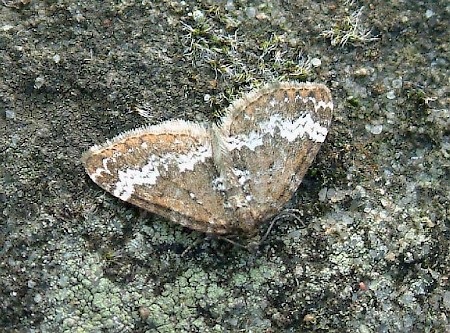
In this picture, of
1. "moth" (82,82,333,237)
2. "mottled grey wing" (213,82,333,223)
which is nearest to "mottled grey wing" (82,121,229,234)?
A: "moth" (82,82,333,237)

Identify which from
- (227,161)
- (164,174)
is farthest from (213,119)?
(164,174)

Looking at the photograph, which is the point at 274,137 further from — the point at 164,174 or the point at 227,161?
the point at 164,174

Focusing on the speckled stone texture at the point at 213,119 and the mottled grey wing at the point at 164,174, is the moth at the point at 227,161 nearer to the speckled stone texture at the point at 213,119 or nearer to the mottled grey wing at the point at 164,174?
the mottled grey wing at the point at 164,174

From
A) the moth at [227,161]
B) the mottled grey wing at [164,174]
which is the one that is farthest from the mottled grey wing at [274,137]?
the mottled grey wing at [164,174]

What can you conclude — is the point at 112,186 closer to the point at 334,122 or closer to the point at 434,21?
the point at 334,122

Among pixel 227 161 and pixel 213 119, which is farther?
pixel 213 119

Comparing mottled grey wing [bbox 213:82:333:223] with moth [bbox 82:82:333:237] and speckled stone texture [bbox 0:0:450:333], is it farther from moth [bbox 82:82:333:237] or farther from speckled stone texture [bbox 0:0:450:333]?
speckled stone texture [bbox 0:0:450:333]
